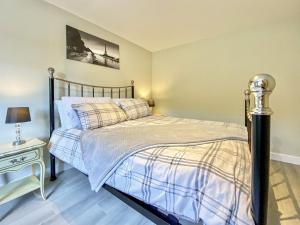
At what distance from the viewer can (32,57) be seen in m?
2.03

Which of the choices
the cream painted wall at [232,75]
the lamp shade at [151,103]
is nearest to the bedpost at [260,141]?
the cream painted wall at [232,75]

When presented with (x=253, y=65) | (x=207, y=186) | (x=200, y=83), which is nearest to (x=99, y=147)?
(x=207, y=186)

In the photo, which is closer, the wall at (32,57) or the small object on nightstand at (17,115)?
the small object on nightstand at (17,115)

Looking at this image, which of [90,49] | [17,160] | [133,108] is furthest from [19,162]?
[90,49]

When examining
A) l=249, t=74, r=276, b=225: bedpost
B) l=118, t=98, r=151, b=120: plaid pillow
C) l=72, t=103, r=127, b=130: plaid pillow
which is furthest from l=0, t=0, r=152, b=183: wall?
l=249, t=74, r=276, b=225: bedpost

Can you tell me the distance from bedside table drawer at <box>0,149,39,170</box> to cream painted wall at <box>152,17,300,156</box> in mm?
2938

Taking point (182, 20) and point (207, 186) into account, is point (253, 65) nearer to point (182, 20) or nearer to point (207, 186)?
point (182, 20)

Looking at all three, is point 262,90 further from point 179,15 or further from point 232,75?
point 232,75

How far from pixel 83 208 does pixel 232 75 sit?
319cm

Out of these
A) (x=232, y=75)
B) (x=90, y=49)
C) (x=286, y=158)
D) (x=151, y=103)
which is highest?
(x=90, y=49)

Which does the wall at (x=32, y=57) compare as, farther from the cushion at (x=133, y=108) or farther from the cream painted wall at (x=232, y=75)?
the cream painted wall at (x=232, y=75)

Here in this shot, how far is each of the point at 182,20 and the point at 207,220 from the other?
2723mm

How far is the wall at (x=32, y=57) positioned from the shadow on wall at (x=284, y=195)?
109 inches

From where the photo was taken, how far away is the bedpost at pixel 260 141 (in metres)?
0.62
